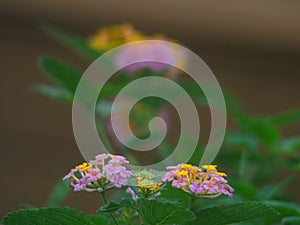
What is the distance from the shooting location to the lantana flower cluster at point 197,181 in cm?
42

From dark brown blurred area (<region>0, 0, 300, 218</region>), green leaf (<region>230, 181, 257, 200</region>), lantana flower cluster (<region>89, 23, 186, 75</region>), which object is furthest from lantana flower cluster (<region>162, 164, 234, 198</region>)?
dark brown blurred area (<region>0, 0, 300, 218</region>)

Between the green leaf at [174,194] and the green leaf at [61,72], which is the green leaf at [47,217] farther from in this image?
the green leaf at [61,72]

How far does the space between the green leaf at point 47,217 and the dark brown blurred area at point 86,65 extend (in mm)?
1088

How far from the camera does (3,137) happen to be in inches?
61.4

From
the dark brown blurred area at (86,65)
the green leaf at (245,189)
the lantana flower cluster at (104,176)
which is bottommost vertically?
the lantana flower cluster at (104,176)

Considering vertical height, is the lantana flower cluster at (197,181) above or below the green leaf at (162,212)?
above

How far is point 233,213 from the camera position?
1.35ft

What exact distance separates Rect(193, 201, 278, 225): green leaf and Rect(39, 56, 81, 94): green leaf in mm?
349

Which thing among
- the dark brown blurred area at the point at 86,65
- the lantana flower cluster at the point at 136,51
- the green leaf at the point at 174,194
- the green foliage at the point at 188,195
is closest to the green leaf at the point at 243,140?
the green foliage at the point at 188,195

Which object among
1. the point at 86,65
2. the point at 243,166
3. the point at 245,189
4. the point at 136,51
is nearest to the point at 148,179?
the point at 245,189

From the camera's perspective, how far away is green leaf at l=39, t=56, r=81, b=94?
727 mm

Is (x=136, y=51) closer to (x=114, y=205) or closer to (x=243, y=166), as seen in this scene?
(x=243, y=166)

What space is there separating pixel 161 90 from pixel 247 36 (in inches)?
34.3

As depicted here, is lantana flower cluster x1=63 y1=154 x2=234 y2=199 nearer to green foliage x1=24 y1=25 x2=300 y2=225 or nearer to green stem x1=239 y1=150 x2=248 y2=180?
green foliage x1=24 y1=25 x2=300 y2=225
